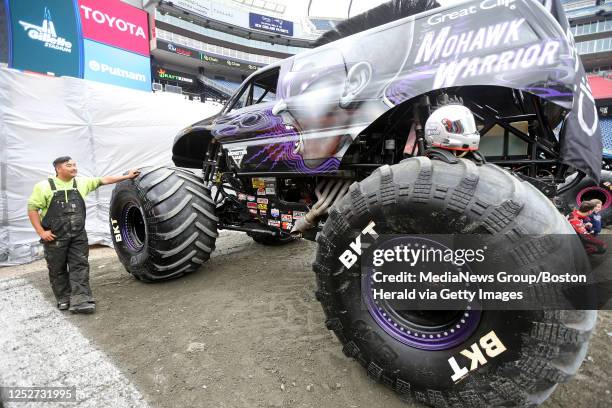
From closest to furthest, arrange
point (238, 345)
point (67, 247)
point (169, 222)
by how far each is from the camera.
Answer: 1. point (238, 345)
2. point (67, 247)
3. point (169, 222)

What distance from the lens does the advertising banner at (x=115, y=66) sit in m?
7.93

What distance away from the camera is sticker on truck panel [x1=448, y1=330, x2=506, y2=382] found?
157cm

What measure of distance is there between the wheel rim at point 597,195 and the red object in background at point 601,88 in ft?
89.6

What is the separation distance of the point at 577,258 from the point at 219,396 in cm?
195

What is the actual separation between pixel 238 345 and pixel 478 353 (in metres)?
1.65

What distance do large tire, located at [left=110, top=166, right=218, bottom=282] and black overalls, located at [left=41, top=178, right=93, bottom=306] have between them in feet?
1.78

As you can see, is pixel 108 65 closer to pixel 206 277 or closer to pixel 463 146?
pixel 206 277

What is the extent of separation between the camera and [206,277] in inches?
162

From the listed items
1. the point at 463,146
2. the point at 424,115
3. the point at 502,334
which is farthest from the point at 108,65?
the point at 502,334

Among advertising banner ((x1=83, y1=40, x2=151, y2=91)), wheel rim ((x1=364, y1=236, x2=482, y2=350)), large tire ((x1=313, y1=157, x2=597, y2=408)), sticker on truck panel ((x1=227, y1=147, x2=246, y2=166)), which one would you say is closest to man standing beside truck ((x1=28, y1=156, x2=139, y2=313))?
sticker on truck panel ((x1=227, y1=147, x2=246, y2=166))

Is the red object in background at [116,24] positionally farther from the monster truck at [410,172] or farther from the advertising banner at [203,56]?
the advertising banner at [203,56]

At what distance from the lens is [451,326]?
1.75 m

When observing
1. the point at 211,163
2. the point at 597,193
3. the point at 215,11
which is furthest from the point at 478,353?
the point at 215,11

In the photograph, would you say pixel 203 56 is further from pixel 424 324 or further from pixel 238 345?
pixel 424 324
